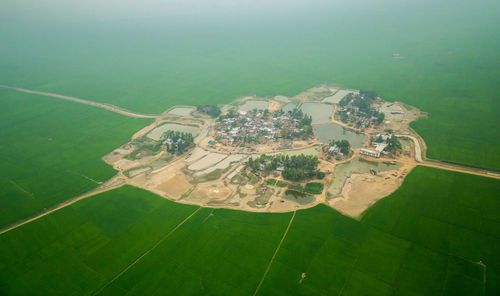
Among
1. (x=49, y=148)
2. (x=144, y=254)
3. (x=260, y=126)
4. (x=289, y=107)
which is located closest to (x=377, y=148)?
(x=260, y=126)

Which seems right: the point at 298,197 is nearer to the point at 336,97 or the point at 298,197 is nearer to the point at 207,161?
the point at 207,161

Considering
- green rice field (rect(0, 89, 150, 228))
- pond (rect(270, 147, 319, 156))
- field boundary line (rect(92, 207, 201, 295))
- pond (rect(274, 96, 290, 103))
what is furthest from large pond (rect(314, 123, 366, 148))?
green rice field (rect(0, 89, 150, 228))

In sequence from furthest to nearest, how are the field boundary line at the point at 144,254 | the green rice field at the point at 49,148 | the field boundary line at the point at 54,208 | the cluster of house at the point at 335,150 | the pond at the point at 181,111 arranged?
the pond at the point at 181,111 < the cluster of house at the point at 335,150 < the green rice field at the point at 49,148 < the field boundary line at the point at 54,208 < the field boundary line at the point at 144,254

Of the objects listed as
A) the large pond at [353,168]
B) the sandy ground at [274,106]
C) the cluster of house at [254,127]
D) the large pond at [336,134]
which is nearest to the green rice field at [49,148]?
the cluster of house at [254,127]

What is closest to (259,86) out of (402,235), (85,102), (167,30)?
(85,102)

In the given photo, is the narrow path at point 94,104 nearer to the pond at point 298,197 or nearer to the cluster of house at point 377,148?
the pond at point 298,197

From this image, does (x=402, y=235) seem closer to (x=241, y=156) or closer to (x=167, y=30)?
(x=241, y=156)
